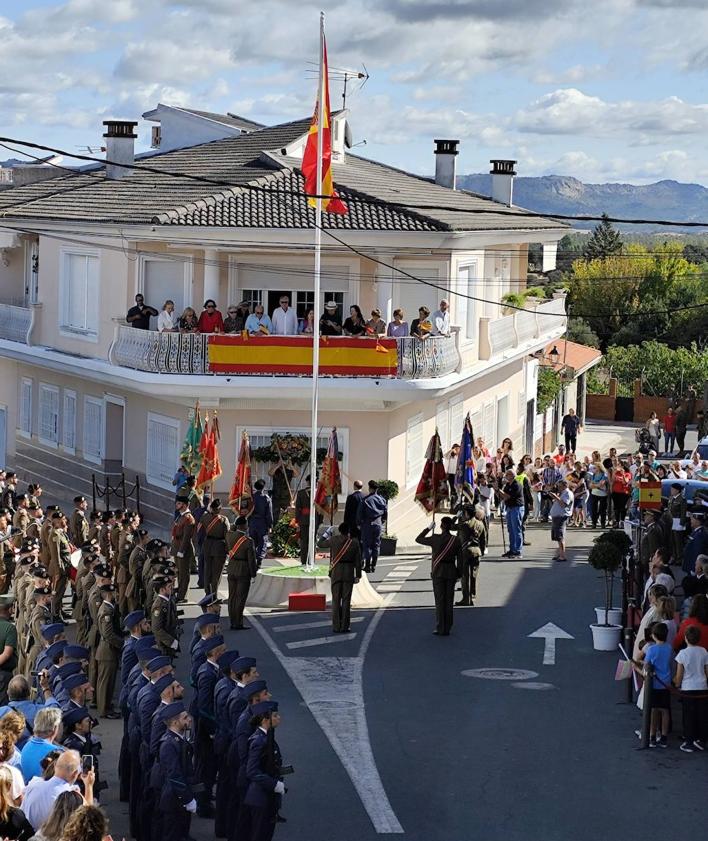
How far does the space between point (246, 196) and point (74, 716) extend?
19675 millimetres

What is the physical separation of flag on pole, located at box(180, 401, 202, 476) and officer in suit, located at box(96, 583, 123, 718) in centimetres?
980

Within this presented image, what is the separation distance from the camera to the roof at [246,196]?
3036 centimetres

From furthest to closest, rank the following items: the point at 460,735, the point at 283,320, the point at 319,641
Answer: the point at 283,320, the point at 319,641, the point at 460,735

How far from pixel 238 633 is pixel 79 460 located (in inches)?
536

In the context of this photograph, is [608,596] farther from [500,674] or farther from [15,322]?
[15,322]

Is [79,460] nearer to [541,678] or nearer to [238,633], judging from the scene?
[238,633]

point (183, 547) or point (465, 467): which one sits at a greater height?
point (465, 467)

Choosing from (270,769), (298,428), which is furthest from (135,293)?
(270,769)

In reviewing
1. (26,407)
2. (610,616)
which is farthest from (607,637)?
(26,407)

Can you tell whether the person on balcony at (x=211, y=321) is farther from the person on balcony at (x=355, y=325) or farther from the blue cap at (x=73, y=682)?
the blue cap at (x=73, y=682)

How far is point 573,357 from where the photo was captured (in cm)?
5619

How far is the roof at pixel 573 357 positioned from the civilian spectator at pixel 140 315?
842 inches

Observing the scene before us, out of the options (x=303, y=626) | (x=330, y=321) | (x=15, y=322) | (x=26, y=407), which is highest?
(x=330, y=321)

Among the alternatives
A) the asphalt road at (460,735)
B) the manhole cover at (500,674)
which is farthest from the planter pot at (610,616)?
the manhole cover at (500,674)
